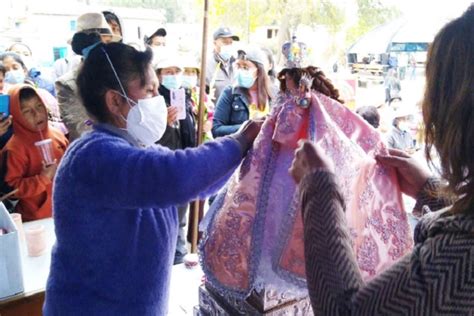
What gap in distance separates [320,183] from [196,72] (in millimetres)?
2451

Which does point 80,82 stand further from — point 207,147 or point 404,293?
point 404,293

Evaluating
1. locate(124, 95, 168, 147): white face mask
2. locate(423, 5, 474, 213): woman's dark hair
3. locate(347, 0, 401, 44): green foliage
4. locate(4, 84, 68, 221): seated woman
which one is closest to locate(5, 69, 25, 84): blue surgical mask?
locate(4, 84, 68, 221): seated woman

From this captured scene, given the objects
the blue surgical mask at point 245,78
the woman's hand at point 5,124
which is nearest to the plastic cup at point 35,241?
the woman's hand at point 5,124

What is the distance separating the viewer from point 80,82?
42.0 inches

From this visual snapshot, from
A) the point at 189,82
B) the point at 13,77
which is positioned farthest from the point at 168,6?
the point at 189,82

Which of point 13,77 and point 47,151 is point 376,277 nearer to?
point 47,151

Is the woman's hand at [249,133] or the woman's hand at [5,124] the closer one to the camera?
the woman's hand at [249,133]

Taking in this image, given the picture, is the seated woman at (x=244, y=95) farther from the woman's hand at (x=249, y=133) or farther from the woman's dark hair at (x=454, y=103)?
the woman's dark hair at (x=454, y=103)

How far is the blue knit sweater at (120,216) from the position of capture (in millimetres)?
920

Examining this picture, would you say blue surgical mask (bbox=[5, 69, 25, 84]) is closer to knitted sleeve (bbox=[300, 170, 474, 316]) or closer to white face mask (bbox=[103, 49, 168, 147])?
white face mask (bbox=[103, 49, 168, 147])

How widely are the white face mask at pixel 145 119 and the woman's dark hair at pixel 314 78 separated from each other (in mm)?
364

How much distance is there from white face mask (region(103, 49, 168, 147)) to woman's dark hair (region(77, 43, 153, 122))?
11 millimetres

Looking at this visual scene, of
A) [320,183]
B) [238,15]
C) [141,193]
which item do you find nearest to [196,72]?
[141,193]

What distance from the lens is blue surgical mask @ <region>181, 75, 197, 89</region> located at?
9.51 ft
